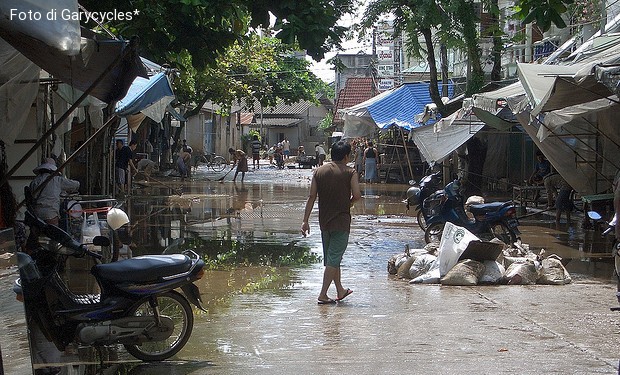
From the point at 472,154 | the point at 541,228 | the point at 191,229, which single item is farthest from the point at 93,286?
the point at 472,154

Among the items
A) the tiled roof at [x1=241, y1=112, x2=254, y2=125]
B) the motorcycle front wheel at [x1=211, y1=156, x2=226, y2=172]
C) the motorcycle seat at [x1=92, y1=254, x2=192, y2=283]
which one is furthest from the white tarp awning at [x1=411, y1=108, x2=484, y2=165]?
the tiled roof at [x1=241, y1=112, x2=254, y2=125]

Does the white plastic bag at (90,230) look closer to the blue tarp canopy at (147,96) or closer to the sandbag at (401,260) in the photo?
the blue tarp canopy at (147,96)

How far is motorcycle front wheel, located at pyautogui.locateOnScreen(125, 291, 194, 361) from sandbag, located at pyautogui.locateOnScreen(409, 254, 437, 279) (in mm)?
4374

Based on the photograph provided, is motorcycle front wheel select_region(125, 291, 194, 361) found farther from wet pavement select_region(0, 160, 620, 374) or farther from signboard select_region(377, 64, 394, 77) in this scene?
signboard select_region(377, 64, 394, 77)

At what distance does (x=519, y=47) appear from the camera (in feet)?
81.6

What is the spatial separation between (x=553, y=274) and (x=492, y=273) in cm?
76

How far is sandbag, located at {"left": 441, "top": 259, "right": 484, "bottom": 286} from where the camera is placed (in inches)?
396

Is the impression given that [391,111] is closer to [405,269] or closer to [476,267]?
[405,269]

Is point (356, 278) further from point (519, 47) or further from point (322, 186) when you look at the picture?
point (519, 47)

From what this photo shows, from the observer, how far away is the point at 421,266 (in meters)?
10.6

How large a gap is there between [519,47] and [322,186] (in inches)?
685

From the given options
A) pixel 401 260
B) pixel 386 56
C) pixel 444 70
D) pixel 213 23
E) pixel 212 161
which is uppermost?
pixel 386 56

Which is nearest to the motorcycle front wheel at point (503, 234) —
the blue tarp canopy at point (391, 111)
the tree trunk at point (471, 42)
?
the tree trunk at point (471, 42)

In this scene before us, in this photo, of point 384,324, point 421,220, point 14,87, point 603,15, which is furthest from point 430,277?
point 603,15
